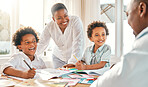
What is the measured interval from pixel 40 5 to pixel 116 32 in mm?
1511

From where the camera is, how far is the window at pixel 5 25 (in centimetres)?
268

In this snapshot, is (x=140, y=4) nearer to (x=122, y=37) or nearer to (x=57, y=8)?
(x=57, y=8)

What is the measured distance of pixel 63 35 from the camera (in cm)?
217

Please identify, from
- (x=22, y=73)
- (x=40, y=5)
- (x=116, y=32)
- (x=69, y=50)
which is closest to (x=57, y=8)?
(x=69, y=50)

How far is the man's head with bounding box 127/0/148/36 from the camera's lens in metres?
0.54

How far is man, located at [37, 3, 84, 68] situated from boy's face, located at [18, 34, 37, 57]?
1.71 feet

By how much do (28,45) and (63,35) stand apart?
29.2 inches

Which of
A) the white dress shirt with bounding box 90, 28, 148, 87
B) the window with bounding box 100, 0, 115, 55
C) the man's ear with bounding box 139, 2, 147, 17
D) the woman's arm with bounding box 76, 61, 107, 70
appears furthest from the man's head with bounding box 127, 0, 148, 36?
the window with bounding box 100, 0, 115, 55

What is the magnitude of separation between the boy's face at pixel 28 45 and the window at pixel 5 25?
132cm

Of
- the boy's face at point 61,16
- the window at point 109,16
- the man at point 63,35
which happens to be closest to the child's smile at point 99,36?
the man at point 63,35

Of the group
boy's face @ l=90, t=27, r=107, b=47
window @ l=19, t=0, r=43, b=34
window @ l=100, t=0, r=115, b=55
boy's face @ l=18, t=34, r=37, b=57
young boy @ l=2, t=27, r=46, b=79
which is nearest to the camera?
young boy @ l=2, t=27, r=46, b=79

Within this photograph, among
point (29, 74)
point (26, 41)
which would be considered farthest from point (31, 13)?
point (29, 74)

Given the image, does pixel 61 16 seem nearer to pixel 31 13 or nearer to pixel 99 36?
pixel 99 36

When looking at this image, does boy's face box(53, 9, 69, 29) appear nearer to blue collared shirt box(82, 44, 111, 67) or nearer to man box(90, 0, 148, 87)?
blue collared shirt box(82, 44, 111, 67)
